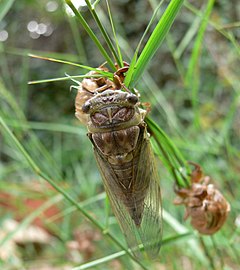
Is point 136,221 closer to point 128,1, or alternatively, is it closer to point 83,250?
point 83,250

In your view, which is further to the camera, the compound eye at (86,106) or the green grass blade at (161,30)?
the compound eye at (86,106)

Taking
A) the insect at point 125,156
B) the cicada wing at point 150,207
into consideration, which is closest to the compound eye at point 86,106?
the insect at point 125,156

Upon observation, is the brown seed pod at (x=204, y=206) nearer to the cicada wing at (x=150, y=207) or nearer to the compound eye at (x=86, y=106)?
the cicada wing at (x=150, y=207)

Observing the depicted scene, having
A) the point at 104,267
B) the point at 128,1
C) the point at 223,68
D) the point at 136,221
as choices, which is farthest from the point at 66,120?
the point at 136,221

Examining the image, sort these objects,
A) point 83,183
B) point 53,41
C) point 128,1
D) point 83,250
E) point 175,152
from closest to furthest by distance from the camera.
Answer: point 175,152 → point 83,250 → point 83,183 → point 128,1 → point 53,41

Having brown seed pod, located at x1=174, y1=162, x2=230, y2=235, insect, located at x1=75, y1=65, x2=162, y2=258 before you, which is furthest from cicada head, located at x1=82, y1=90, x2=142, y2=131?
brown seed pod, located at x1=174, y1=162, x2=230, y2=235

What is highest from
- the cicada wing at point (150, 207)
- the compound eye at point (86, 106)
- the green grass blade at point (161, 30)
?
the green grass blade at point (161, 30)

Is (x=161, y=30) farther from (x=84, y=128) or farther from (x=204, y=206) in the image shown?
(x=84, y=128)
